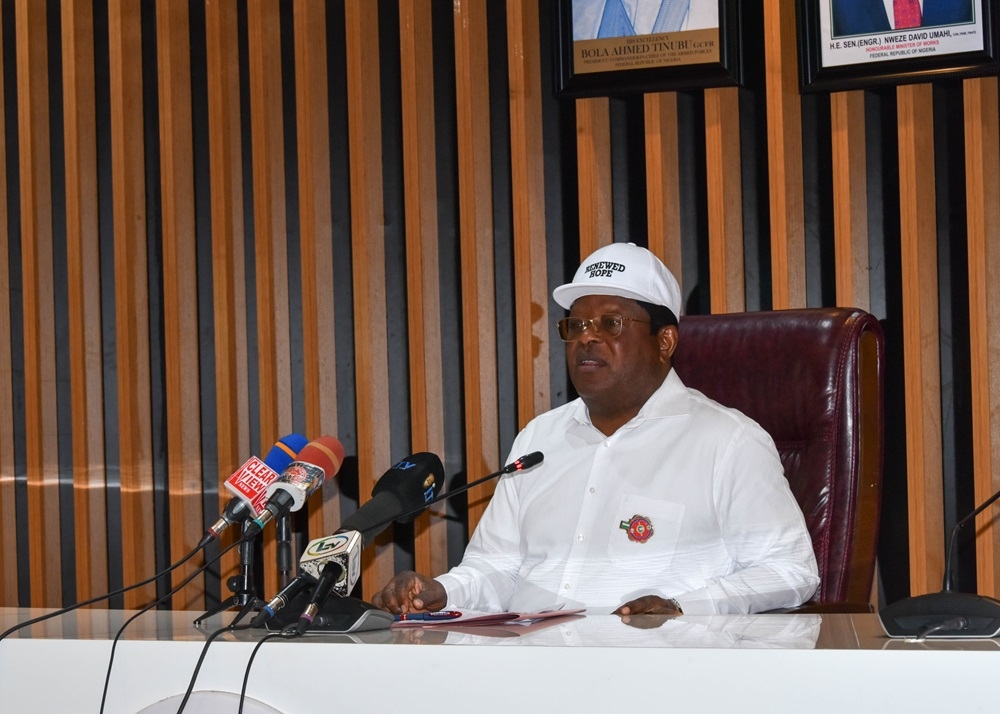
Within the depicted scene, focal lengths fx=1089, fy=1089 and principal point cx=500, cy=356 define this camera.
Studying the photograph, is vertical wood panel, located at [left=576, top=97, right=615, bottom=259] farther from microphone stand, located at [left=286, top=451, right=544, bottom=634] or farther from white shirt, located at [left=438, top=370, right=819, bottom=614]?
microphone stand, located at [left=286, top=451, right=544, bottom=634]

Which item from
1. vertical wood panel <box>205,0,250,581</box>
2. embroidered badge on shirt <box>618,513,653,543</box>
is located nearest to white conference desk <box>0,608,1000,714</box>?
embroidered badge on shirt <box>618,513,653,543</box>

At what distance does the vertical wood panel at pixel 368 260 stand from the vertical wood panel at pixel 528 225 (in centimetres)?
41

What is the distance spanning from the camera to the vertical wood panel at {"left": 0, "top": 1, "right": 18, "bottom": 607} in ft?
11.5

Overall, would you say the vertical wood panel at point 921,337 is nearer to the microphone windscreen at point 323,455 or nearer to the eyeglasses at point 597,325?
the eyeglasses at point 597,325

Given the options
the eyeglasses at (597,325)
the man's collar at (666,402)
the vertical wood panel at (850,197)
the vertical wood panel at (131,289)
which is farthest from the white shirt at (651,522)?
the vertical wood panel at (131,289)

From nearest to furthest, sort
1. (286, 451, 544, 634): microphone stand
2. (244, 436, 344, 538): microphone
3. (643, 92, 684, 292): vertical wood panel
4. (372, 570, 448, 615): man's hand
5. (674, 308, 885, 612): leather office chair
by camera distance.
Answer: (286, 451, 544, 634): microphone stand
(244, 436, 344, 538): microphone
(372, 570, 448, 615): man's hand
(674, 308, 885, 612): leather office chair
(643, 92, 684, 292): vertical wood panel

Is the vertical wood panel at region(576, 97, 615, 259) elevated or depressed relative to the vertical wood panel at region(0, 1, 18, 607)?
elevated

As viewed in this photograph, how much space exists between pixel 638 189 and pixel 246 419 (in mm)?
1358

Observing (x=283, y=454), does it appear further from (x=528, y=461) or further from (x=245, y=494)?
(x=528, y=461)

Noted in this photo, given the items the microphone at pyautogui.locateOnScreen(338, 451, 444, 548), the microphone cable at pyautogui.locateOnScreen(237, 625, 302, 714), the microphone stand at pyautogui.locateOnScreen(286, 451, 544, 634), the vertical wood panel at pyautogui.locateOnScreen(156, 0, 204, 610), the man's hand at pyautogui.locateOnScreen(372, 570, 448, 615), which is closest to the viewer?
the microphone cable at pyautogui.locateOnScreen(237, 625, 302, 714)

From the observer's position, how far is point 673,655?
104 cm

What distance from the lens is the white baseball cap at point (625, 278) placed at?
2355 millimetres

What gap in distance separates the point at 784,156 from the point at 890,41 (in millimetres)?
388

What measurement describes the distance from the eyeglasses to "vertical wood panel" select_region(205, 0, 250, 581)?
1.30 m
